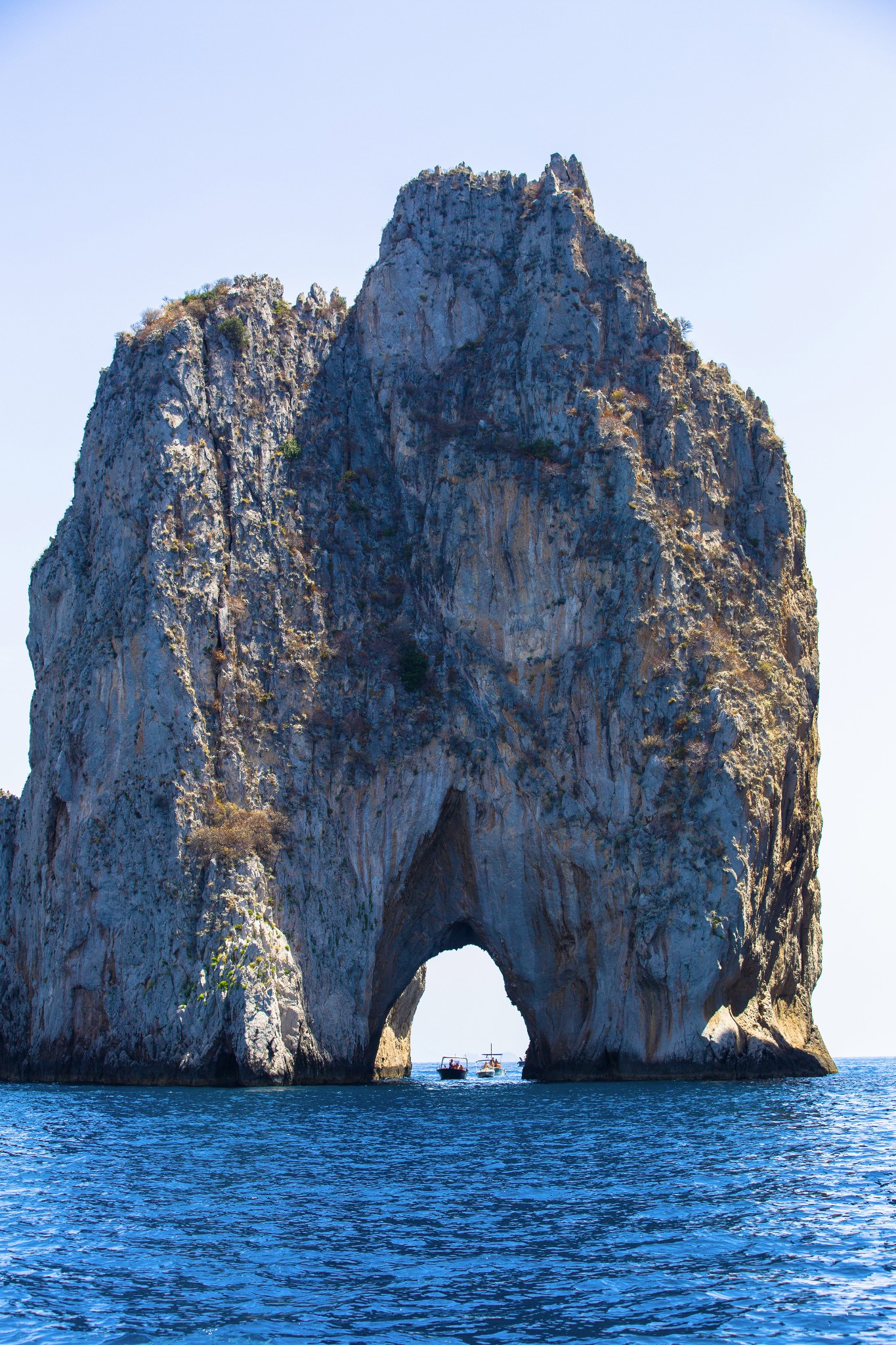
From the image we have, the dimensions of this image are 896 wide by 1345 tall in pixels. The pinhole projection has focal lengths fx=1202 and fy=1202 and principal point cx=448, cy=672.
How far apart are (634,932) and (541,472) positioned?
77.0 ft

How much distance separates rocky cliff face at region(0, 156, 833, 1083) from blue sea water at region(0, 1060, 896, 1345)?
52.7 ft

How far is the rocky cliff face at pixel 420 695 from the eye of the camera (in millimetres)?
52406

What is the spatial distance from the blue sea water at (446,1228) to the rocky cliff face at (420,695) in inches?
633

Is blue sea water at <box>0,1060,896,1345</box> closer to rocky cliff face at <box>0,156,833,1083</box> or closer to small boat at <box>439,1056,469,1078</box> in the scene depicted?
rocky cliff face at <box>0,156,833,1083</box>

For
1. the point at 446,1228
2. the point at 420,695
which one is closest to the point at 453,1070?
the point at 420,695

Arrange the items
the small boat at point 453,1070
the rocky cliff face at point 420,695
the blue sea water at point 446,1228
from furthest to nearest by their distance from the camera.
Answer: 1. the small boat at point 453,1070
2. the rocky cliff face at point 420,695
3. the blue sea water at point 446,1228

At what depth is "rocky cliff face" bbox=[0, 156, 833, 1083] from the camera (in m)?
52.4

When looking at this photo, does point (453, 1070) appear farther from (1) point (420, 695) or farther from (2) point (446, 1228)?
(2) point (446, 1228)

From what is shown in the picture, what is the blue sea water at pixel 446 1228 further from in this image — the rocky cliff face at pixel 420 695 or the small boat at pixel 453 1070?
the small boat at pixel 453 1070

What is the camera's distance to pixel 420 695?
60469 mm

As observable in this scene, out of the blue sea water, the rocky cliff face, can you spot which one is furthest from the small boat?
the blue sea water

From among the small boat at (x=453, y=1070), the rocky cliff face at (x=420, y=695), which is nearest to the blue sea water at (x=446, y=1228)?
the rocky cliff face at (x=420, y=695)

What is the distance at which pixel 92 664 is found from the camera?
2206 inches

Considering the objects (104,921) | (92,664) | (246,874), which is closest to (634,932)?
(246,874)
